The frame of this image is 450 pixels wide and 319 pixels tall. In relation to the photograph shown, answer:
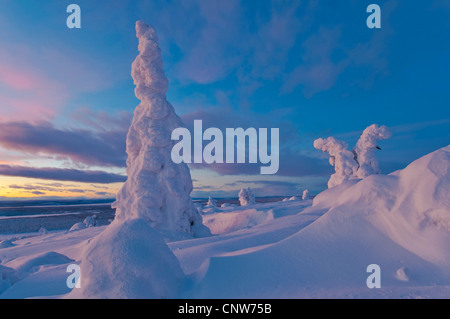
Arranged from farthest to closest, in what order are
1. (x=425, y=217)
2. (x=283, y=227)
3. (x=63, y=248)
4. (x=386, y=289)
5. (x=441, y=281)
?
(x=63, y=248) → (x=283, y=227) → (x=425, y=217) → (x=441, y=281) → (x=386, y=289)

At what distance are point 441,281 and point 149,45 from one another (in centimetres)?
1397

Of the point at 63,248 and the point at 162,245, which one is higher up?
the point at 162,245

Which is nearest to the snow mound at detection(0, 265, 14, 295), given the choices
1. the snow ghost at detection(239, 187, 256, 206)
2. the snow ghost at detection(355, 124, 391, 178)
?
the snow ghost at detection(355, 124, 391, 178)

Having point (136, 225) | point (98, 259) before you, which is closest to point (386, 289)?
point (136, 225)

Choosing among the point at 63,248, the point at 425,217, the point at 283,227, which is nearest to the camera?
the point at 425,217

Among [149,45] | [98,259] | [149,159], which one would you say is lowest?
[98,259]

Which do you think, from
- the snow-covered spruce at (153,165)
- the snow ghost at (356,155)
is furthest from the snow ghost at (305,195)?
the snow-covered spruce at (153,165)

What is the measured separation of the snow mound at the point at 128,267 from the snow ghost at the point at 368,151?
80.5ft

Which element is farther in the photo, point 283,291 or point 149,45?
point 149,45

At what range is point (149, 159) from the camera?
1213 cm

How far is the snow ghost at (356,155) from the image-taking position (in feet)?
76.6

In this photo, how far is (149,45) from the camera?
12312 mm

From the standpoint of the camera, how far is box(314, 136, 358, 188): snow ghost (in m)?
25.1
